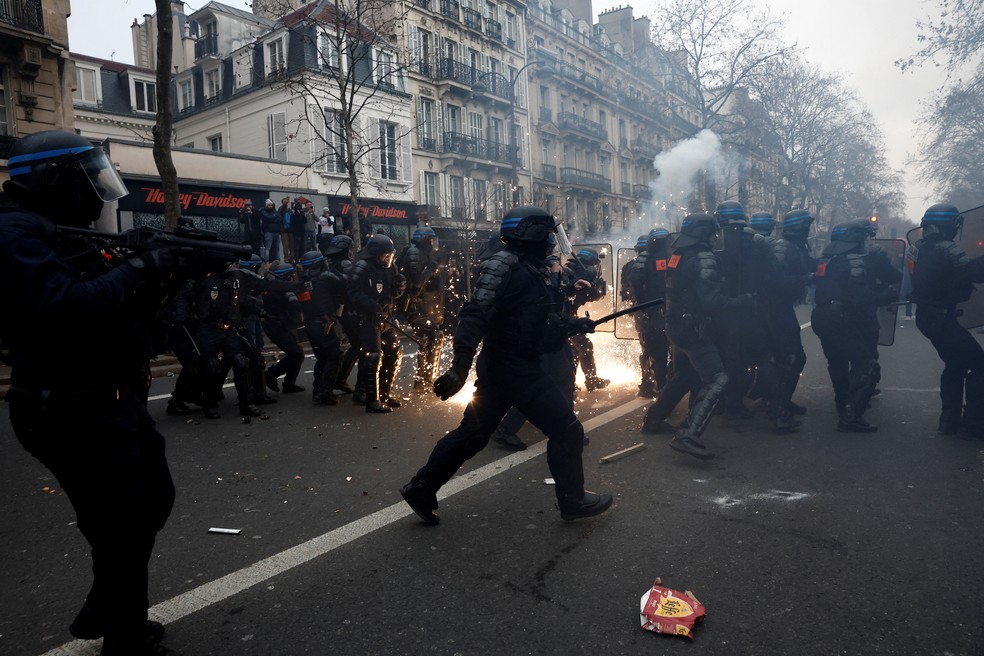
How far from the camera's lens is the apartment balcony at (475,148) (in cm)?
3198

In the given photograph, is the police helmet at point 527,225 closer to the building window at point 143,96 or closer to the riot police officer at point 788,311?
the riot police officer at point 788,311

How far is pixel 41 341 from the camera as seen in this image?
223 cm

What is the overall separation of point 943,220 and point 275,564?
554cm

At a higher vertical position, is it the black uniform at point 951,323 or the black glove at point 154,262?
the black glove at point 154,262

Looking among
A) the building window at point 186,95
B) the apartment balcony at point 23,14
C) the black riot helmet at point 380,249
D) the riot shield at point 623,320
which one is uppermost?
the building window at point 186,95

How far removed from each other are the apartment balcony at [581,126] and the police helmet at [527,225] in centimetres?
3866

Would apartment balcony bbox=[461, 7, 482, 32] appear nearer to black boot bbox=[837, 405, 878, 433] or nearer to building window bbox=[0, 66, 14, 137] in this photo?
building window bbox=[0, 66, 14, 137]

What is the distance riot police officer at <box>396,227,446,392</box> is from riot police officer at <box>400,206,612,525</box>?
4.06 meters

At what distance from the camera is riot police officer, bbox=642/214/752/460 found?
516cm

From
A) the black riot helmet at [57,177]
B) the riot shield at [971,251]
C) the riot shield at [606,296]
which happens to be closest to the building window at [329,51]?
the riot shield at [606,296]

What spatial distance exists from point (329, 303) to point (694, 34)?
26682mm

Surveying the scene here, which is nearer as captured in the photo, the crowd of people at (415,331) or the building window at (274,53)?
the crowd of people at (415,331)

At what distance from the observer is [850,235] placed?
20.0 feet

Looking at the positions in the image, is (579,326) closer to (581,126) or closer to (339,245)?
(339,245)
